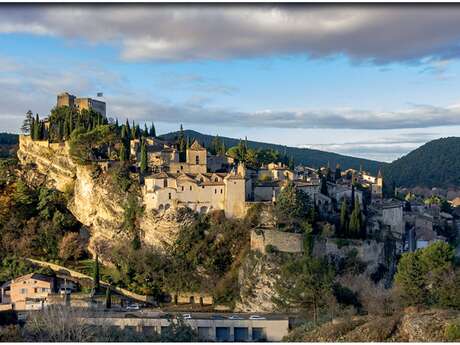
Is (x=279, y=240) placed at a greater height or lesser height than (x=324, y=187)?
lesser

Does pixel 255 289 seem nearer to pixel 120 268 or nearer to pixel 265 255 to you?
pixel 265 255

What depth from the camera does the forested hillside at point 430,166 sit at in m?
77.1

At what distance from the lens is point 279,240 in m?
31.3

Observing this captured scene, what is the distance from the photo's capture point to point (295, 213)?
104 feet

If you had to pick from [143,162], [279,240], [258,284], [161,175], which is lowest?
[258,284]

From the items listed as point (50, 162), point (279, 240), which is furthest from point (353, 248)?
point (50, 162)

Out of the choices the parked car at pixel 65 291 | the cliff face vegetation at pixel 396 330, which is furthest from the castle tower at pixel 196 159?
the cliff face vegetation at pixel 396 330

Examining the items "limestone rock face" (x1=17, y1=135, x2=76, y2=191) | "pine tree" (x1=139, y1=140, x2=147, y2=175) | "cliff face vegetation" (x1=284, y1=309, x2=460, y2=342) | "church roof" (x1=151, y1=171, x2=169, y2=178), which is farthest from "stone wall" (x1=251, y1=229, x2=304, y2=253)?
"limestone rock face" (x1=17, y1=135, x2=76, y2=191)

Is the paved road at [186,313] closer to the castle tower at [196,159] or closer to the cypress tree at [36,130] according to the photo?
the castle tower at [196,159]

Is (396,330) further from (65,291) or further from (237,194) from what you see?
(65,291)

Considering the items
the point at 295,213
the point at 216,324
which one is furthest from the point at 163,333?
the point at 295,213

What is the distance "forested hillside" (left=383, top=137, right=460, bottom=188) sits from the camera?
77100 millimetres

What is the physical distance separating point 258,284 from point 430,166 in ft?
181

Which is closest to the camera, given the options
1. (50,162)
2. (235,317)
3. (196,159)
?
(235,317)
